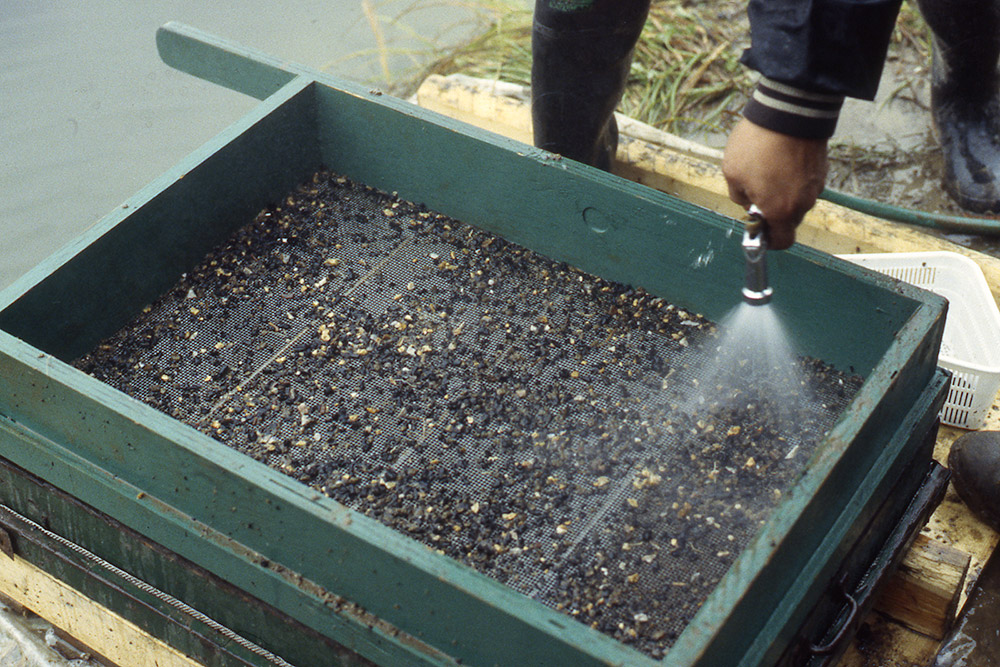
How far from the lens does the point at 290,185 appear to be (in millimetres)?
2332

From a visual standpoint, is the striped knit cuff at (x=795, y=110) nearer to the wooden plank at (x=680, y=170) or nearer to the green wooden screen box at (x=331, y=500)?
the green wooden screen box at (x=331, y=500)

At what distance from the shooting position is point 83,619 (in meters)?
1.95

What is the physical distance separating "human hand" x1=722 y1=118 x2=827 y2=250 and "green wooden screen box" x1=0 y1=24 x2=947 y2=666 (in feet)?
0.91

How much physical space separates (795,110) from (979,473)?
0.89 meters

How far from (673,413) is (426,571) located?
745mm

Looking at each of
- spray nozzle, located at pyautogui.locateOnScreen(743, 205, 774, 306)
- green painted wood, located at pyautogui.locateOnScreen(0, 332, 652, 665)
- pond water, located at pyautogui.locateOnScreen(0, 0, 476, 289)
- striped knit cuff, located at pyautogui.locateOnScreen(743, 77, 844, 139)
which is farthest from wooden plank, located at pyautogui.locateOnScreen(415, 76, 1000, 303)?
green painted wood, located at pyautogui.locateOnScreen(0, 332, 652, 665)

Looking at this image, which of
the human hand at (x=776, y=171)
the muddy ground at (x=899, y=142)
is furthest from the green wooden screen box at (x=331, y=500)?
the muddy ground at (x=899, y=142)

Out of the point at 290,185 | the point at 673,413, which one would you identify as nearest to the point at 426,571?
the point at 673,413

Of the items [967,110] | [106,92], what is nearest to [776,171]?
[967,110]

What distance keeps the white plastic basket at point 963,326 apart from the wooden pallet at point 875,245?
9cm

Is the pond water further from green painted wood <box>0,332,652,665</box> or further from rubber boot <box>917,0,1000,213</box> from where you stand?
rubber boot <box>917,0,1000,213</box>

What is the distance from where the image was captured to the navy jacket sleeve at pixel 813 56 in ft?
4.57

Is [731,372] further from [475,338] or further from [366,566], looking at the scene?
[366,566]

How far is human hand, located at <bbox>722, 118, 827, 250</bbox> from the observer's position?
1479mm
